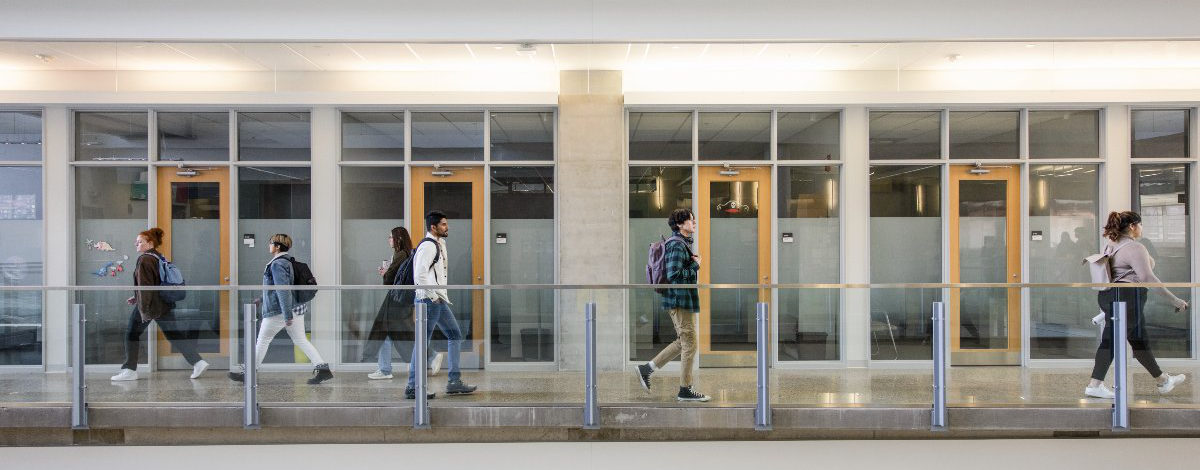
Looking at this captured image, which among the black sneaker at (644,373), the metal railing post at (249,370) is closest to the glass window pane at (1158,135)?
the black sneaker at (644,373)

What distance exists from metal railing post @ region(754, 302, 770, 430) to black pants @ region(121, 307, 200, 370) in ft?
16.1

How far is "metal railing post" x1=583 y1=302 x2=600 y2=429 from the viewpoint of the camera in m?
6.53

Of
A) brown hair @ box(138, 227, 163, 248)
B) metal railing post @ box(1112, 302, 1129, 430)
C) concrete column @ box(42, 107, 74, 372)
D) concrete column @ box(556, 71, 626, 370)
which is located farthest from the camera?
concrete column @ box(42, 107, 74, 372)

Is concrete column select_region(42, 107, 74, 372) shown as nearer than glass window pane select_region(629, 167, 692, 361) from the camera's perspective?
Yes

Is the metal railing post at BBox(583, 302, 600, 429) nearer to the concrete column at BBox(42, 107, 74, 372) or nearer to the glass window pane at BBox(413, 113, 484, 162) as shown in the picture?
the glass window pane at BBox(413, 113, 484, 162)

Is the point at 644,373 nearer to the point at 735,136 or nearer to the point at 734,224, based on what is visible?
the point at 734,224

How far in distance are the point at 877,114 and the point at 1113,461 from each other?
4358 millimetres

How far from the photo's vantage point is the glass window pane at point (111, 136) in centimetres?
909

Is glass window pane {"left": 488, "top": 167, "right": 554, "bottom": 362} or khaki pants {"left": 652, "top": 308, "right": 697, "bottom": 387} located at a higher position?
glass window pane {"left": 488, "top": 167, "right": 554, "bottom": 362}

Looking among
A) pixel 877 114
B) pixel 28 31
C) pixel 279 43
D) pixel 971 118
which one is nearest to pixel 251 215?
pixel 279 43

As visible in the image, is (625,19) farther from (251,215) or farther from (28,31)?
(28,31)

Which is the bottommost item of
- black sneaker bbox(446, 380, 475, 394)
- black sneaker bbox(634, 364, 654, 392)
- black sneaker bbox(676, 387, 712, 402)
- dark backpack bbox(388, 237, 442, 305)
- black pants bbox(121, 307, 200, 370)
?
black sneaker bbox(676, 387, 712, 402)

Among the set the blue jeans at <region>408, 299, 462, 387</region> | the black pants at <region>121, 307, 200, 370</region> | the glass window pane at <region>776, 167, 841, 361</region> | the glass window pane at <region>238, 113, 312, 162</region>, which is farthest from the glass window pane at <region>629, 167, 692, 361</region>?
the black pants at <region>121, 307, 200, 370</region>

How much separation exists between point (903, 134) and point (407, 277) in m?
6.02
